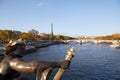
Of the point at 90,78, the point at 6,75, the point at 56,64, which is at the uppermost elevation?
the point at 56,64

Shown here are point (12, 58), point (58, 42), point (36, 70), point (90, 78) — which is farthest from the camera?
point (58, 42)

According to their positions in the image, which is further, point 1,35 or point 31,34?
point 31,34

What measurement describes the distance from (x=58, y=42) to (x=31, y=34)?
30767 mm

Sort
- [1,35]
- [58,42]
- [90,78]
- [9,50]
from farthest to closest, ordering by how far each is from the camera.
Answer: [58,42] < [1,35] < [90,78] < [9,50]

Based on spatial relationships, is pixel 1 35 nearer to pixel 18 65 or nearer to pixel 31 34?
pixel 31 34

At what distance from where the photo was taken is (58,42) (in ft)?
422

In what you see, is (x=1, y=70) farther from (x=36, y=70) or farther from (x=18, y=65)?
(x=36, y=70)

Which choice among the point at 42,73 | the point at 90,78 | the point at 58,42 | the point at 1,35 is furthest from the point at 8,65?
the point at 58,42

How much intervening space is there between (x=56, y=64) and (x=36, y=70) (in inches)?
6.6

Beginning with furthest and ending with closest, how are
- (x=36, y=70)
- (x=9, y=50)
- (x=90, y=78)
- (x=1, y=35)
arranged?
(x=1, y=35) < (x=90, y=78) < (x=9, y=50) < (x=36, y=70)

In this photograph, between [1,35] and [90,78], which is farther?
[1,35]

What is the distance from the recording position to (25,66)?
75.4 inches

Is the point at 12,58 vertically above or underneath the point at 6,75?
above

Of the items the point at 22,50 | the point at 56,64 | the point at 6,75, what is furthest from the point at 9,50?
the point at 56,64
